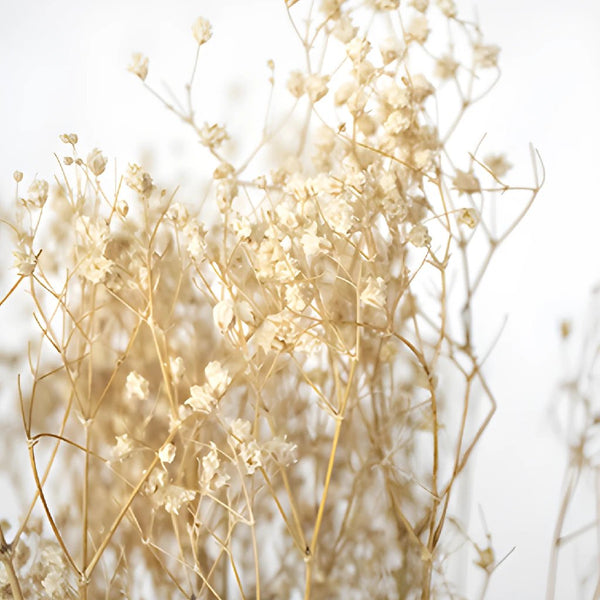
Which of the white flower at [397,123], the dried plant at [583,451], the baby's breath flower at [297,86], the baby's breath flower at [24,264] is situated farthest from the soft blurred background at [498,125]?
the baby's breath flower at [24,264]

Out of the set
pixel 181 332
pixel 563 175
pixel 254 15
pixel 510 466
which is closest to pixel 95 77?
pixel 254 15

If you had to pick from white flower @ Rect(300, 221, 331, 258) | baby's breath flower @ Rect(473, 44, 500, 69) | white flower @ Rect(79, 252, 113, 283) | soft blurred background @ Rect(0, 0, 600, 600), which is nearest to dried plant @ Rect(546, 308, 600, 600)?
soft blurred background @ Rect(0, 0, 600, 600)

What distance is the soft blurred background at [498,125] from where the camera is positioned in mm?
1054

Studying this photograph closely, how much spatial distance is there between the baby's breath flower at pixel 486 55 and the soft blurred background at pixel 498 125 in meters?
0.18

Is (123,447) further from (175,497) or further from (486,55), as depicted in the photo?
(486,55)

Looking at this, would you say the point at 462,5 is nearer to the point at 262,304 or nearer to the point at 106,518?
the point at 262,304

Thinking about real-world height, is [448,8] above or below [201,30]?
above

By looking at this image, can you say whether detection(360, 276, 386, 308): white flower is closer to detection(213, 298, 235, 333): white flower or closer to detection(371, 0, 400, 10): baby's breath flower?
detection(213, 298, 235, 333): white flower

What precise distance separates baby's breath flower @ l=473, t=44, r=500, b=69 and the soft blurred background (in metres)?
0.18

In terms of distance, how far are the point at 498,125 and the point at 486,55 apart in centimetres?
19

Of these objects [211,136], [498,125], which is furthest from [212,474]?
[498,125]

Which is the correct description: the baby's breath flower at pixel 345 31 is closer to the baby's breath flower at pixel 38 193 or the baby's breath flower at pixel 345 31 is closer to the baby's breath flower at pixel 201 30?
the baby's breath flower at pixel 201 30

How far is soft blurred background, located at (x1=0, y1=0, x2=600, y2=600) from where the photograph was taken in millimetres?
1054

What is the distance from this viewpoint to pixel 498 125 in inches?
41.9
